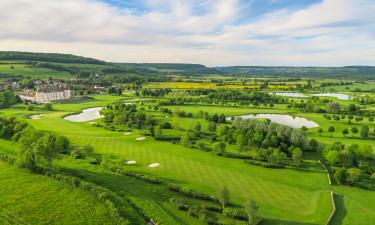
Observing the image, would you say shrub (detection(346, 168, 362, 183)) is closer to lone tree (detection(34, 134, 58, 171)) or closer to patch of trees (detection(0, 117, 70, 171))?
lone tree (detection(34, 134, 58, 171))

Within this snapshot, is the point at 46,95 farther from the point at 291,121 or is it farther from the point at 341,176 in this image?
the point at 341,176

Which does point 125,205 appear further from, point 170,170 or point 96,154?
point 96,154

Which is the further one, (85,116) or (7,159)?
(85,116)

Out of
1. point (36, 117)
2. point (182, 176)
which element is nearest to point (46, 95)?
point (36, 117)

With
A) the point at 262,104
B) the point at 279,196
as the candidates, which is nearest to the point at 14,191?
the point at 279,196

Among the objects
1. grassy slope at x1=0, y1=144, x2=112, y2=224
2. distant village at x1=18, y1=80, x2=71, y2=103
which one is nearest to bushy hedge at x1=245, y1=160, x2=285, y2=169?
grassy slope at x1=0, y1=144, x2=112, y2=224

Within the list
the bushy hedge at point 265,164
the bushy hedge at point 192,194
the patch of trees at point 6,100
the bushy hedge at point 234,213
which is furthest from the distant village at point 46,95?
the bushy hedge at point 234,213

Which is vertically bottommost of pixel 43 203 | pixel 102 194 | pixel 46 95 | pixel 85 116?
pixel 85 116
